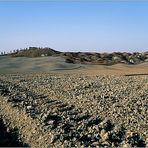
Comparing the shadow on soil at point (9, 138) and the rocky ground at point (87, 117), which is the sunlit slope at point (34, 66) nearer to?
the rocky ground at point (87, 117)

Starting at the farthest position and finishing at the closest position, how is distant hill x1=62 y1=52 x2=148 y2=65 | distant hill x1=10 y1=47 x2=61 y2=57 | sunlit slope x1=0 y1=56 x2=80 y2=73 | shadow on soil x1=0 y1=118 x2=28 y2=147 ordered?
distant hill x1=10 y1=47 x2=61 y2=57, distant hill x1=62 y1=52 x2=148 y2=65, sunlit slope x1=0 y1=56 x2=80 y2=73, shadow on soil x1=0 y1=118 x2=28 y2=147

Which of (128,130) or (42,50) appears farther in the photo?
(42,50)

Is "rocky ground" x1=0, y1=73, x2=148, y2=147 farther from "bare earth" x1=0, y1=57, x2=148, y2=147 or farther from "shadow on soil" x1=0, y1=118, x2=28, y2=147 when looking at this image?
"shadow on soil" x1=0, y1=118, x2=28, y2=147

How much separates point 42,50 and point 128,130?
6792cm

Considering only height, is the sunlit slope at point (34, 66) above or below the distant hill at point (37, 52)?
below

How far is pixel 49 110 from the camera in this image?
526 inches

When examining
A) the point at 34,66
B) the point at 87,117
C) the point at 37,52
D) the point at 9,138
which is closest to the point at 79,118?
the point at 87,117

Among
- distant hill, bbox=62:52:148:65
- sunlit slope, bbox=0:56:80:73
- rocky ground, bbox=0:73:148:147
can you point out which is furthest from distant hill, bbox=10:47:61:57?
rocky ground, bbox=0:73:148:147

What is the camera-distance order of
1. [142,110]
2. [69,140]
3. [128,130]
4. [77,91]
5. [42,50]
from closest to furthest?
[69,140], [128,130], [142,110], [77,91], [42,50]

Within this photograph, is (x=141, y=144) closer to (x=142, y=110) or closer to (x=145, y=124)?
(x=145, y=124)

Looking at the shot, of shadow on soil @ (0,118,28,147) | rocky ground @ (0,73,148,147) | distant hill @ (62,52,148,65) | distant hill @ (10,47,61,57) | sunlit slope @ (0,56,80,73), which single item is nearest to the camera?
rocky ground @ (0,73,148,147)

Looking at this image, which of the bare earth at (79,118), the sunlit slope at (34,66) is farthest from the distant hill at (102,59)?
the bare earth at (79,118)

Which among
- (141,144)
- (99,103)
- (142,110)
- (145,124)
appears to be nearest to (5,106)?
(99,103)

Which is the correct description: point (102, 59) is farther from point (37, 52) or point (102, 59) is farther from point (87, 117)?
point (87, 117)
